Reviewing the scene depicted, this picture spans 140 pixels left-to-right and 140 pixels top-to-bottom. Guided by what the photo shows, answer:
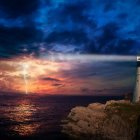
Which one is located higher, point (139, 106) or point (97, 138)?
point (139, 106)

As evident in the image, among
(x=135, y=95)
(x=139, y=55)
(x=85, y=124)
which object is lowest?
(x=85, y=124)

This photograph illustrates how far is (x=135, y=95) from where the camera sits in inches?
2803

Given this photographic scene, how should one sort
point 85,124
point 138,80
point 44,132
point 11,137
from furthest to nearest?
point 44,132 → point 11,137 → point 138,80 → point 85,124

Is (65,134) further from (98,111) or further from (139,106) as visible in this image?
(139,106)

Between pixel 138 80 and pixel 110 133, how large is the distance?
18.7m

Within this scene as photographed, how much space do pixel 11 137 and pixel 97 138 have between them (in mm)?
29386

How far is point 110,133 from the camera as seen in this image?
57.2 m

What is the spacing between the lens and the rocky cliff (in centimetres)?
5666

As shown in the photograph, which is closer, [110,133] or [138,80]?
[110,133]

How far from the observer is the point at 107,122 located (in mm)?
58969

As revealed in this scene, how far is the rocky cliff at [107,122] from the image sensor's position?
5666 cm

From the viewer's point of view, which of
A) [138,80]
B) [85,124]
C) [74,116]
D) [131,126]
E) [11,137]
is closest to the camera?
[131,126]

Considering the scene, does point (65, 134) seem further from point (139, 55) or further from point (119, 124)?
point (139, 55)

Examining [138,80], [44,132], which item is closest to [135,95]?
[138,80]
